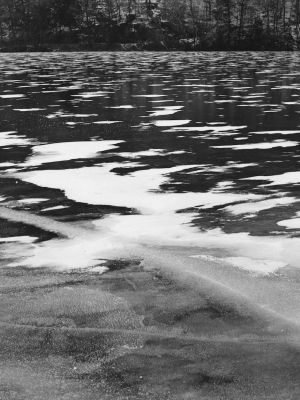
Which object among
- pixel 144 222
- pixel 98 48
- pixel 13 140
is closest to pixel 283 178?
pixel 144 222

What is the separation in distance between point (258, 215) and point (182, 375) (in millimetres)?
1662

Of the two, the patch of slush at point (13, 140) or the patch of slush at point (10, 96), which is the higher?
the patch of slush at point (13, 140)

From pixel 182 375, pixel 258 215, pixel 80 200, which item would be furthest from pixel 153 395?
pixel 80 200

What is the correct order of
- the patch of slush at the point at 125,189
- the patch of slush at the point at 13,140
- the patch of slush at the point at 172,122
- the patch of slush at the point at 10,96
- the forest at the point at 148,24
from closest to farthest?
the patch of slush at the point at 125,189 → the patch of slush at the point at 13,140 → the patch of slush at the point at 172,122 → the patch of slush at the point at 10,96 → the forest at the point at 148,24

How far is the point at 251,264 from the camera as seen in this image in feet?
7.93

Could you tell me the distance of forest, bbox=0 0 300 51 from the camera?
7269 cm

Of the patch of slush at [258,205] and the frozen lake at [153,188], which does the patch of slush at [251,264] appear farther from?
the patch of slush at [258,205]

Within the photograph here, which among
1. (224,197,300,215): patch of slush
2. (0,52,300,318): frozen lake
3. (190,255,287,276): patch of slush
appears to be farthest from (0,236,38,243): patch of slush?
(224,197,300,215): patch of slush

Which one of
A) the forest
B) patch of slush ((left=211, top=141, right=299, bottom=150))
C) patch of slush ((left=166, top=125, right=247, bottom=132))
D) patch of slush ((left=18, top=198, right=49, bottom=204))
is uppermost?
the forest

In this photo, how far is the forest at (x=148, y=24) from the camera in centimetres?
7269

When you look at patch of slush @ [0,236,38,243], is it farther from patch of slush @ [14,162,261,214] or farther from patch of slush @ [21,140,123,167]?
patch of slush @ [21,140,123,167]

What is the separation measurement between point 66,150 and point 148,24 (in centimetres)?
7858

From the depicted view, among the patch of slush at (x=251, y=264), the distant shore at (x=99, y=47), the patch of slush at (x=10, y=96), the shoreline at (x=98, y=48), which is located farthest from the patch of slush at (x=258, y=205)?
the shoreline at (x=98, y=48)

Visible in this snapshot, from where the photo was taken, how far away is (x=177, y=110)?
8438 mm
